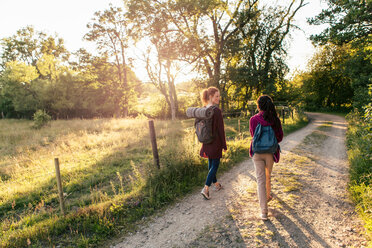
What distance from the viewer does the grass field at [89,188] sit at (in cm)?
356

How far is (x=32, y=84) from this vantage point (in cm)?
3038

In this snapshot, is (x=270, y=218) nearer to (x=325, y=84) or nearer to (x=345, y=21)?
(x=345, y=21)

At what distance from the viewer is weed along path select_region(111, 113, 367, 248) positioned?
3049 mm

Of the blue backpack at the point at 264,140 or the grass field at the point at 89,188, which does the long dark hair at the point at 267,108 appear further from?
the grass field at the point at 89,188

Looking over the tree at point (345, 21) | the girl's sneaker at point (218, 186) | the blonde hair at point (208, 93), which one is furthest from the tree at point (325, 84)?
the blonde hair at point (208, 93)

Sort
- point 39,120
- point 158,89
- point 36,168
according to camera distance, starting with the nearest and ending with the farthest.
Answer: point 36,168 < point 39,120 < point 158,89

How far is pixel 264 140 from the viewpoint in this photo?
3453 mm

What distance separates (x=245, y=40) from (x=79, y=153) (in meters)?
20.6

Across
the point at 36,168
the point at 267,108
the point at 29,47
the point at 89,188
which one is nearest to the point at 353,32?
the point at 267,108

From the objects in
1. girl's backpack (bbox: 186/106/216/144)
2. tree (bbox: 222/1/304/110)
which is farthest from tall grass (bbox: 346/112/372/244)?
tree (bbox: 222/1/304/110)

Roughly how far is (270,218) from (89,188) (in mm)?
4903

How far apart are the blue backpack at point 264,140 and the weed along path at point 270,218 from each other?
4.24 feet

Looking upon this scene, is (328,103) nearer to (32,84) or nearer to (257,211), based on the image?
(257,211)

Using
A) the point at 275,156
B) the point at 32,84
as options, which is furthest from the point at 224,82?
the point at 32,84
